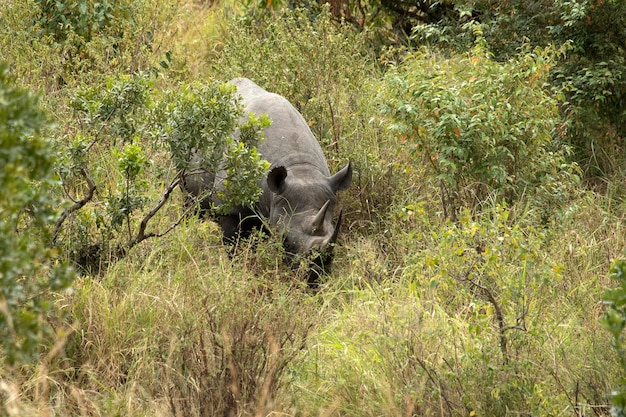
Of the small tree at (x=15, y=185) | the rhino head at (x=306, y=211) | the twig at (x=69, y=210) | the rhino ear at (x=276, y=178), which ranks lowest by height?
the rhino head at (x=306, y=211)

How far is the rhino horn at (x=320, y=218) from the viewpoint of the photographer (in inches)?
285

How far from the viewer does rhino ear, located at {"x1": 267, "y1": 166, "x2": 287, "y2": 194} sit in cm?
752

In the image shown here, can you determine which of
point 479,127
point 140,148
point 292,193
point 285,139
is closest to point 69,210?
point 140,148

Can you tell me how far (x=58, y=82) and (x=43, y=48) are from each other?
1391 mm

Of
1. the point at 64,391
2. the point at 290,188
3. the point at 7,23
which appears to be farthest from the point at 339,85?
the point at 64,391

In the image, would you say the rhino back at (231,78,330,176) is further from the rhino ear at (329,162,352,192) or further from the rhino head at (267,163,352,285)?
the rhino ear at (329,162,352,192)

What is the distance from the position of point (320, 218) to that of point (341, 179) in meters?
0.67

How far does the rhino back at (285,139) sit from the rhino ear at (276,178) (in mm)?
294

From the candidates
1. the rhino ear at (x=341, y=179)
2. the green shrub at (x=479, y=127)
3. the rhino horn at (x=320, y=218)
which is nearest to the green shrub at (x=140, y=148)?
the rhino horn at (x=320, y=218)

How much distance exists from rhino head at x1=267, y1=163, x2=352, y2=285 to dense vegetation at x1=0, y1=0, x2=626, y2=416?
228 millimetres

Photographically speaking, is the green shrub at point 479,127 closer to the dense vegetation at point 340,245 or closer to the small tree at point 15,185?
the dense vegetation at point 340,245

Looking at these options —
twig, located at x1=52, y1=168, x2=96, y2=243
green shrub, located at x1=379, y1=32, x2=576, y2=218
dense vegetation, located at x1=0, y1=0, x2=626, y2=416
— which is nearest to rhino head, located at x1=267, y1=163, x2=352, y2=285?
dense vegetation, located at x1=0, y1=0, x2=626, y2=416

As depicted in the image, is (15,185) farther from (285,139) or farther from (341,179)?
(285,139)

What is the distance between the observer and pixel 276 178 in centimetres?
761
